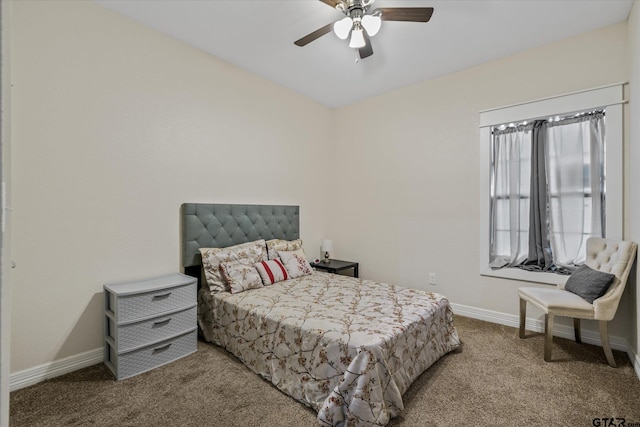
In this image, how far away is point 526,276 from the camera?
9.98ft

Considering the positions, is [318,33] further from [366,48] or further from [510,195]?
[510,195]

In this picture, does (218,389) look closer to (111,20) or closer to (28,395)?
(28,395)

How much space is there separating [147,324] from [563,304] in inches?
127

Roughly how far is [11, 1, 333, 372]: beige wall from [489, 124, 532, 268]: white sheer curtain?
Result: 2.94 m

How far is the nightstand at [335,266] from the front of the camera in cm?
392

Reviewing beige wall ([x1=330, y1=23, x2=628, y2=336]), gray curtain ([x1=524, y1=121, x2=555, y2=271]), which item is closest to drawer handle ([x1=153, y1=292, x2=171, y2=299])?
beige wall ([x1=330, y1=23, x2=628, y2=336])

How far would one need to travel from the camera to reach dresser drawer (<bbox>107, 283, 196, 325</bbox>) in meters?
2.16

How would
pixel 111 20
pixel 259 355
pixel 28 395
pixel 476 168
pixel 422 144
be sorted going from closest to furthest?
1. pixel 28 395
2. pixel 259 355
3. pixel 111 20
4. pixel 476 168
5. pixel 422 144

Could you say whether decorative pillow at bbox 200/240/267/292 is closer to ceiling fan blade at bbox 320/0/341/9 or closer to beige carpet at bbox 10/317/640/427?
beige carpet at bbox 10/317/640/427

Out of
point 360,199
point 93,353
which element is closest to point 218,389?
point 93,353

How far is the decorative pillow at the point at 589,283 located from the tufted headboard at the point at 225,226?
9.60 ft

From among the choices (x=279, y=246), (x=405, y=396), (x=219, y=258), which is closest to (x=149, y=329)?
(x=219, y=258)

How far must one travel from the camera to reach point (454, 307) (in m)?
3.48

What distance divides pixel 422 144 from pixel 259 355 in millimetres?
3017
